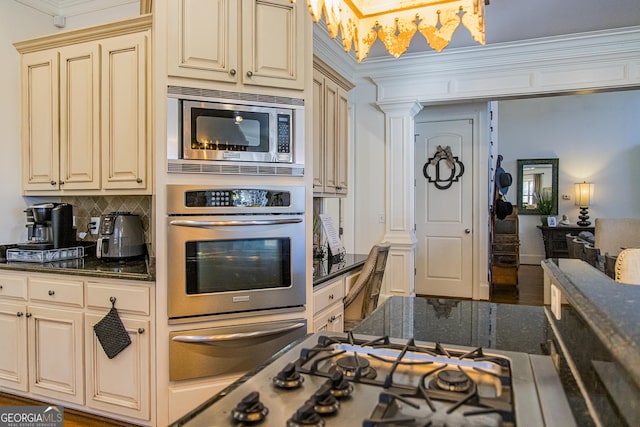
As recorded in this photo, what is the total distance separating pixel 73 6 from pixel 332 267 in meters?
2.90

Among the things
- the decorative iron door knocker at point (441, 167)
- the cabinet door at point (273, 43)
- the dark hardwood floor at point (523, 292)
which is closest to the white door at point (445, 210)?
the decorative iron door knocker at point (441, 167)

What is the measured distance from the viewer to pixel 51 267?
255cm

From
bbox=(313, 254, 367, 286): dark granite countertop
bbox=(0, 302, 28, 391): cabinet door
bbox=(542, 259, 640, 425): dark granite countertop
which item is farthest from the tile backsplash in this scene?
bbox=(542, 259, 640, 425): dark granite countertop

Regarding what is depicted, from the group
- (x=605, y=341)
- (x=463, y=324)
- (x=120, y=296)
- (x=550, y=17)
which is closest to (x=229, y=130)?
(x=120, y=296)

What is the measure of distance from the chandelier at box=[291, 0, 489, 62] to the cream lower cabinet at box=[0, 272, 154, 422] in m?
1.73

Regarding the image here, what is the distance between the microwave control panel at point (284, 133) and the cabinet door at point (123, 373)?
1.20 m

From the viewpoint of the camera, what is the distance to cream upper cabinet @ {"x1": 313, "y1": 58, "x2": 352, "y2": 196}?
3.03 meters

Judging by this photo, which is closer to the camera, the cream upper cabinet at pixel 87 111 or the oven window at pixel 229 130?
the oven window at pixel 229 130

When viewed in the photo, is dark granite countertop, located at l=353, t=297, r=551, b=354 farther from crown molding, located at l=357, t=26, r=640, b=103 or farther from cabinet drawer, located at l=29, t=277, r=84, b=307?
crown molding, located at l=357, t=26, r=640, b=103

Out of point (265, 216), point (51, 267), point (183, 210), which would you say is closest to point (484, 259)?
point (265, 216)

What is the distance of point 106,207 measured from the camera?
10.5ft

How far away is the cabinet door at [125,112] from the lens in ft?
8.53

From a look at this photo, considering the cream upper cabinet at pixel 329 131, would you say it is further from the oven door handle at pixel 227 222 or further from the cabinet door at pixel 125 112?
the cabinet door at pixel 125 112

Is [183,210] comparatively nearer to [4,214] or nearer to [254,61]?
[254,61]
